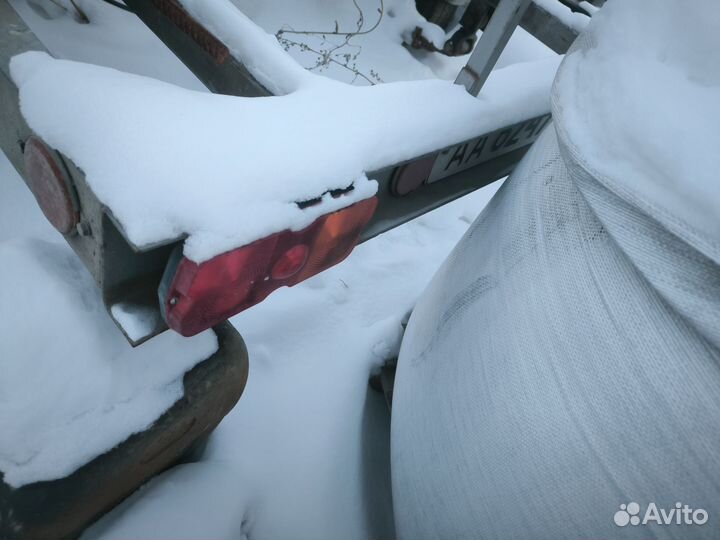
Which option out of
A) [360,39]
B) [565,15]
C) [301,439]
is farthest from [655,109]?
[360,39]

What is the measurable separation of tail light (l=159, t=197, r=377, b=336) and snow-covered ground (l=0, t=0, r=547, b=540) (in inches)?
9.8

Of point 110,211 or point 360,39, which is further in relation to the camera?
point 360,39

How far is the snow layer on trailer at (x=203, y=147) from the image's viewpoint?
1.82 ft

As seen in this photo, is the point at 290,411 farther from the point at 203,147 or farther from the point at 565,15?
the point at 565,15

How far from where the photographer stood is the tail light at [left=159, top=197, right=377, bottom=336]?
606mm

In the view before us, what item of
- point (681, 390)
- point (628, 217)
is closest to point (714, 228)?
point (628, 217)

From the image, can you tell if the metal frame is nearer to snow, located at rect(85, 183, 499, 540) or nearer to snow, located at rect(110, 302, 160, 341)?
snow, located at rect(110, 302, 160, 341)

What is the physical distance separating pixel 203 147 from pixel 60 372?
479mm

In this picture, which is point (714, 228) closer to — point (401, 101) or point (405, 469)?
point (401, 101)

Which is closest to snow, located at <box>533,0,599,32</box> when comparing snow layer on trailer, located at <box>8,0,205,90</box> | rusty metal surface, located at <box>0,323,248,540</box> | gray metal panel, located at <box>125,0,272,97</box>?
gray metal panel, located at <box>125,0,272,97</box>

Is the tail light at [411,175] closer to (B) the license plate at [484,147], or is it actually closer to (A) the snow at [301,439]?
(B) the license plate at [484,147]

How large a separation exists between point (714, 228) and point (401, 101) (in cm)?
64

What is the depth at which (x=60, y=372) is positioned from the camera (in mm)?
720

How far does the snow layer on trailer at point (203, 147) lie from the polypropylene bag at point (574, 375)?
34 cm
